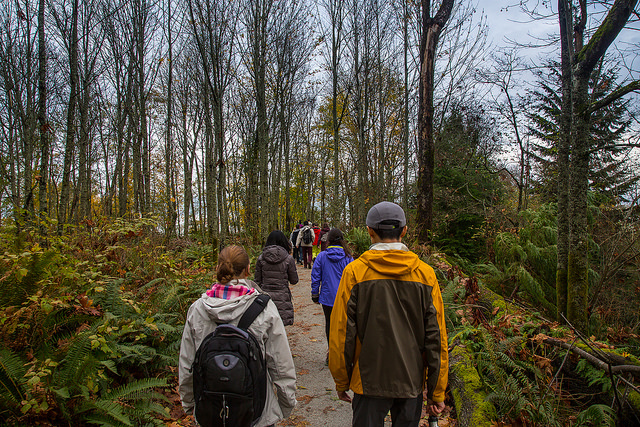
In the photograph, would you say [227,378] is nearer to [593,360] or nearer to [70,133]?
[593,360]

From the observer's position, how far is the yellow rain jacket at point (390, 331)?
6.59 feet

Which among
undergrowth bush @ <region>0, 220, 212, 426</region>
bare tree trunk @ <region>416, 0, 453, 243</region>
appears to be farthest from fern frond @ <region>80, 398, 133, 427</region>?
bare tree trunk @ <region>416, 0, 453, 243</region>

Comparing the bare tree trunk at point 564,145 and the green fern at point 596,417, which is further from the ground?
the bare tree trunk at point 564,145

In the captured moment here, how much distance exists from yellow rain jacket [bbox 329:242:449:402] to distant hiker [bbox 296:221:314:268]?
1094 cm

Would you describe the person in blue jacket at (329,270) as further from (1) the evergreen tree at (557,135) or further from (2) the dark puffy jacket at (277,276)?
(1) the evergreen tree at (557,135)

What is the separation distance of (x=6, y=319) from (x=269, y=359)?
9.63 ft

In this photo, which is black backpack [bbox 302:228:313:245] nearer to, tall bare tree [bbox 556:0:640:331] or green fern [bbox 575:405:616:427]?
tall bare tree [bbox 556:0:640:331]

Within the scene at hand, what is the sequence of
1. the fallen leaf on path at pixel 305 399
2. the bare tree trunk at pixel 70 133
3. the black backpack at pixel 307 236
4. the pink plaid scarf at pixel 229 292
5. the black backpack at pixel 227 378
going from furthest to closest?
1. the black backpack at pixel 307 236
2. the bare tree trunk at pixel 70 133
3. the fallen leaf on path at pixel 305 399
4. the pink plaid scarf at pixel 229 292
5. the black backpack at pixel 227 378

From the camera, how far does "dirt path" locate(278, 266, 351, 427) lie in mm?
3784

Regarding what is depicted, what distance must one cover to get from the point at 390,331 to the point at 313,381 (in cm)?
318

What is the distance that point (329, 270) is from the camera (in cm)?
472

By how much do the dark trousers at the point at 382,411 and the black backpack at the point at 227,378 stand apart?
643 millimetres

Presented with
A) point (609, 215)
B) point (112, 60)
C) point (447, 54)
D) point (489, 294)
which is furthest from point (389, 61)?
point (489, 294)

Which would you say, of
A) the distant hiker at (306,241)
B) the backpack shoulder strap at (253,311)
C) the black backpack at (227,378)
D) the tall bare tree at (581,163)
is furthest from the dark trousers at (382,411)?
the distant hiker at (306,241)
